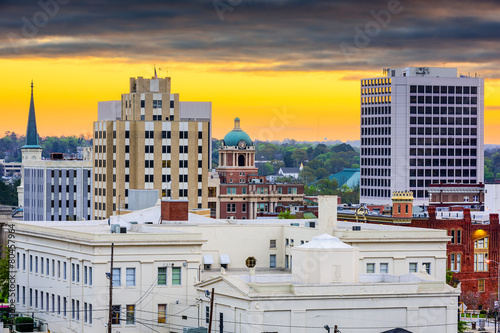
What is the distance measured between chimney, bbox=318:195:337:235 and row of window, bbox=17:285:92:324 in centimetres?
1980

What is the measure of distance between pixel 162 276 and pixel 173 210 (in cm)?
1874

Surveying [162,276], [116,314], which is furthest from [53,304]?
[162,276]

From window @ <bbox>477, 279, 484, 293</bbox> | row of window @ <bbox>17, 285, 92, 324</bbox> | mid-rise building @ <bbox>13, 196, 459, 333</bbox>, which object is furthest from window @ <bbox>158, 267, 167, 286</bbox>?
window @ <bbox>477, 279, 484, 293</bbox>

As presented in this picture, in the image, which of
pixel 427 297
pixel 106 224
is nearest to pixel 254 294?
pixel 427 297

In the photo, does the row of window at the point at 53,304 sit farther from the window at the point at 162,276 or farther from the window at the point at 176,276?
the window at the point at 176,276

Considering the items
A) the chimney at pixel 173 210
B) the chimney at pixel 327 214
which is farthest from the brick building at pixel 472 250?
the chimney at pixel 327 214

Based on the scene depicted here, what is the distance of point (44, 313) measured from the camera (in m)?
107

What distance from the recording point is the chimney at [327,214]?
105m

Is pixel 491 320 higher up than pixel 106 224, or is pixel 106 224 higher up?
pixel 106 224

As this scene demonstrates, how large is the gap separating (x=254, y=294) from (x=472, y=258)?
226ft

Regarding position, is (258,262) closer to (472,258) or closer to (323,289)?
(323,289)

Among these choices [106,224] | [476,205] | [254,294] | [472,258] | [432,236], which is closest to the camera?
[254,294]

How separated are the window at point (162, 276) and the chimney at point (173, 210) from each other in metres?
17.8

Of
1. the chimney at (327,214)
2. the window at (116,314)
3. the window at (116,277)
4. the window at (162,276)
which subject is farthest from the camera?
the chimney at (327,214)
